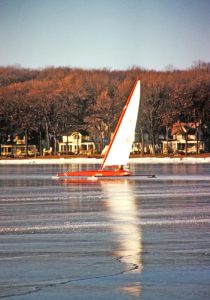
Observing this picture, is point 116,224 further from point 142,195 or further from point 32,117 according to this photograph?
point 32,117

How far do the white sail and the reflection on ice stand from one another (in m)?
13.2

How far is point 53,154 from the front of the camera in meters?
155

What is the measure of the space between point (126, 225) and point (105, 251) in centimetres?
554

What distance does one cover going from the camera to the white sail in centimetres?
5369

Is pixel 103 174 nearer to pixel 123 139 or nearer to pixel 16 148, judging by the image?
pixel 123 139

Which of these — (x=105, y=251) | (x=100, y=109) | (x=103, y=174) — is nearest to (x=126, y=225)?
(x=105, y=251)

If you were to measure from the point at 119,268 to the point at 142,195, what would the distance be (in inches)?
876

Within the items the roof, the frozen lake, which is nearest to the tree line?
the roof

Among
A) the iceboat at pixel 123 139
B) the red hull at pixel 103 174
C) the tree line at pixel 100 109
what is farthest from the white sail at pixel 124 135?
the tree line at pixel 100 109

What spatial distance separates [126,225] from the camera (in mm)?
22609

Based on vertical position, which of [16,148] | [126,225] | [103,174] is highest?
[16,148]

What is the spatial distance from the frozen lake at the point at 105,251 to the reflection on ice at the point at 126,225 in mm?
18

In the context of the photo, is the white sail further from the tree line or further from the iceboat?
the tree line

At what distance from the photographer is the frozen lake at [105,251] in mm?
13070
